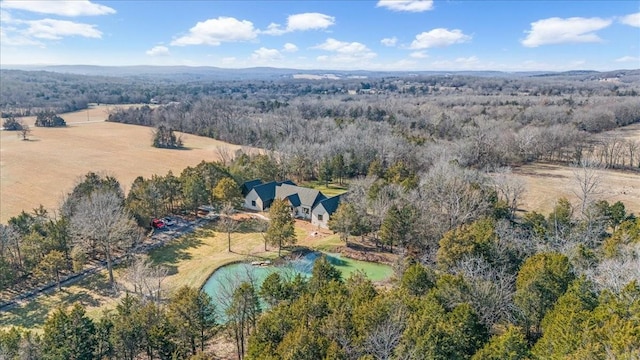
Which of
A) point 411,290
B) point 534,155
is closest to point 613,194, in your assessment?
point 534,155

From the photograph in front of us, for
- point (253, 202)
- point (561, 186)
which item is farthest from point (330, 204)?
point (561, 186)

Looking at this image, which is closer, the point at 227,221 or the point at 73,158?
the point at 227,221

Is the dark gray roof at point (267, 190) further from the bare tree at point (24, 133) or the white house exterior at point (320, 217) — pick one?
the bare tree at point (24, 133)

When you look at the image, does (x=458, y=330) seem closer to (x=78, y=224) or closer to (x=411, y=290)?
(x=411, y=290)

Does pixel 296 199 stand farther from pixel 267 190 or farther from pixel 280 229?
pixel 280 229

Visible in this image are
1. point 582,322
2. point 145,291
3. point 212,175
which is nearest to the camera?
point 582,322

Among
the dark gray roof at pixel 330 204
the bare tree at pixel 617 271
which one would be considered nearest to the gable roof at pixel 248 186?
the dark gray roof at pixel 330 204
